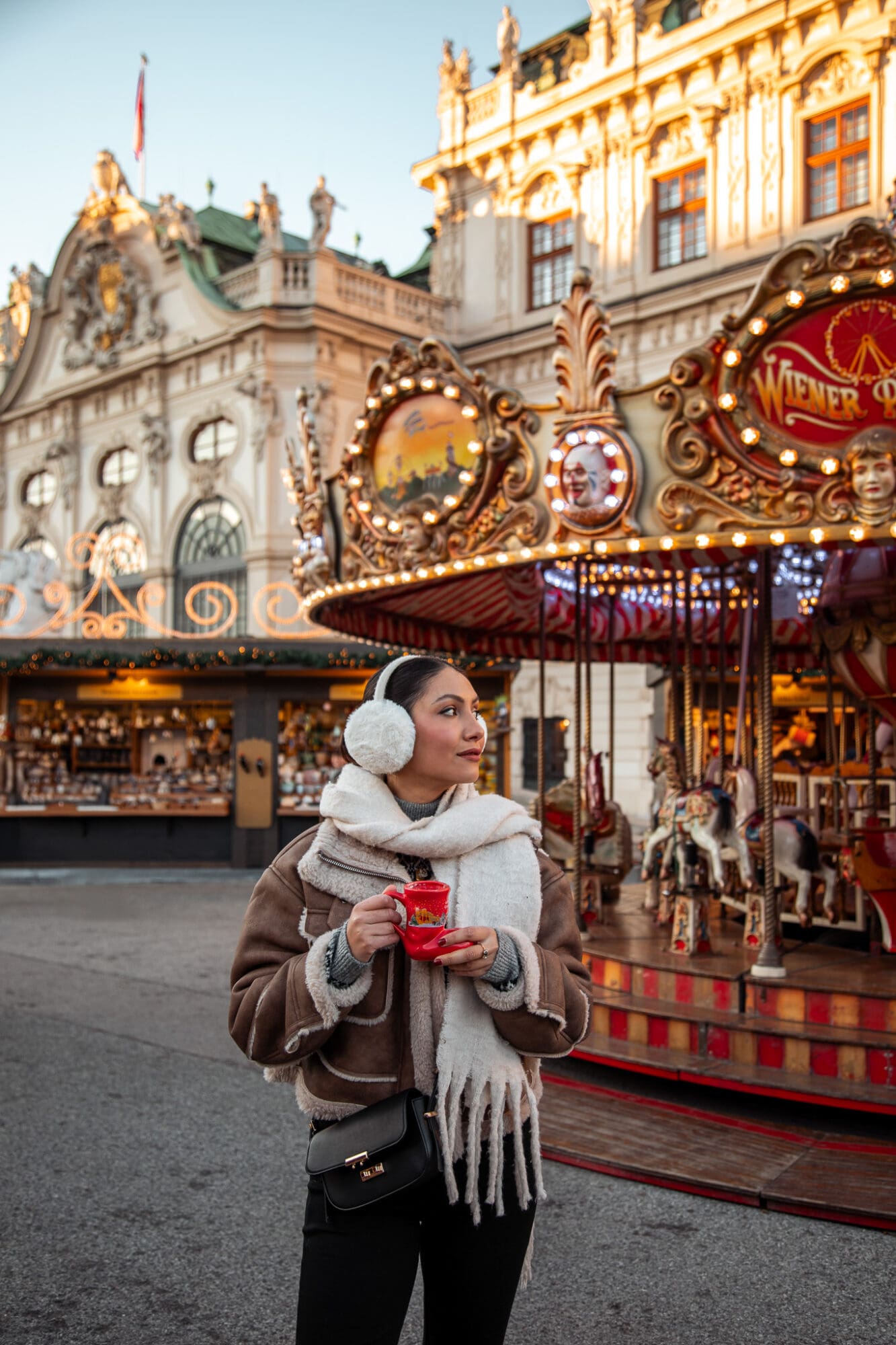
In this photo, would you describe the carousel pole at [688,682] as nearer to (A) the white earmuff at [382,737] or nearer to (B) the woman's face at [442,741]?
(B) the woman's face at [442,741]

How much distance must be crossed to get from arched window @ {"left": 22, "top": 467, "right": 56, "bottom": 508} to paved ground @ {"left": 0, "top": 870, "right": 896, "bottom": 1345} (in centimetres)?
2840

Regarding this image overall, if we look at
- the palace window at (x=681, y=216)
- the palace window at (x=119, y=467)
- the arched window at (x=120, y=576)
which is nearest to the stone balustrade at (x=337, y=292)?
the palace window at (x=119, y=467)

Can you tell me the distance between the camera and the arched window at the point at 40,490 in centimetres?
3300

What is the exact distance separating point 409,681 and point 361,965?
60 cm

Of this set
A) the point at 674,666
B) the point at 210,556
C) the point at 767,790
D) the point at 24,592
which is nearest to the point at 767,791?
the point at 767,790

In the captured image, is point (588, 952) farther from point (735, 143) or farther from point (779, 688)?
point (735, 143)

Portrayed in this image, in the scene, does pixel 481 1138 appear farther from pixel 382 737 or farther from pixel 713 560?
pixel 713 560

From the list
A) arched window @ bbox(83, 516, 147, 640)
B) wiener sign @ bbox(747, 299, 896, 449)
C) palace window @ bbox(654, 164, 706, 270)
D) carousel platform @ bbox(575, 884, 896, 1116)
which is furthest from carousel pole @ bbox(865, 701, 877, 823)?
arched window @ bbox(83, 516, 147, 640)

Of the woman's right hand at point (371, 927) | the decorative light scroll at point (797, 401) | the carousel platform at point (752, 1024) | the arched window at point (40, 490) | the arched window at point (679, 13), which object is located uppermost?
the arched window at point (679, 13)

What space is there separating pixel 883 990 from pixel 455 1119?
4.11 meters

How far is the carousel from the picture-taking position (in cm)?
559

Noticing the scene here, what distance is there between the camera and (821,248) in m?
5.53

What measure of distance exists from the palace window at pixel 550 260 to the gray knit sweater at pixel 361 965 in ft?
80.5

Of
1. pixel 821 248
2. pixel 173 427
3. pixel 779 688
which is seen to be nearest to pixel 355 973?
pixel 821 248
